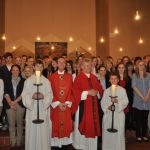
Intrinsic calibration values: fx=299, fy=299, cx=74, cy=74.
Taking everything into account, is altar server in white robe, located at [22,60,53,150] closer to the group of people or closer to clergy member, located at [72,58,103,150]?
the group of people

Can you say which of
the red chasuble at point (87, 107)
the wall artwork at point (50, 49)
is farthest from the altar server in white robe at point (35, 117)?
the wall artwork at point (50, 49)

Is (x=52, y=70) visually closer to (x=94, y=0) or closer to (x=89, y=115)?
(x=89, y=115)

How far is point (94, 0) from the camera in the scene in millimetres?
16641

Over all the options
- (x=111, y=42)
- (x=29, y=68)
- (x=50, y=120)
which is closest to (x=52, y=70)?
(x=29, y=68)

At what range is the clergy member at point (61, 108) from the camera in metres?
6.18

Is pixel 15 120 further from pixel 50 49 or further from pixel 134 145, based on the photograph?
pixel 50 49

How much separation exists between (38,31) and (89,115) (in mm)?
10838

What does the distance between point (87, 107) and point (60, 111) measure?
1.87ft

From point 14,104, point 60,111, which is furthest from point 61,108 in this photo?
point 14,104

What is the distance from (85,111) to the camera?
6.17 metres

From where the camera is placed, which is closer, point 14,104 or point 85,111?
point 85,111

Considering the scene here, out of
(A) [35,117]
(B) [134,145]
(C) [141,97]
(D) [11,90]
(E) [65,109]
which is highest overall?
(D) [11,90]

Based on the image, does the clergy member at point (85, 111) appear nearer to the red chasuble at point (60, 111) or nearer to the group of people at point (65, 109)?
the group of people at point (65, 109)

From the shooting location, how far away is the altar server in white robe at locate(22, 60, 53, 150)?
19.4 ft
